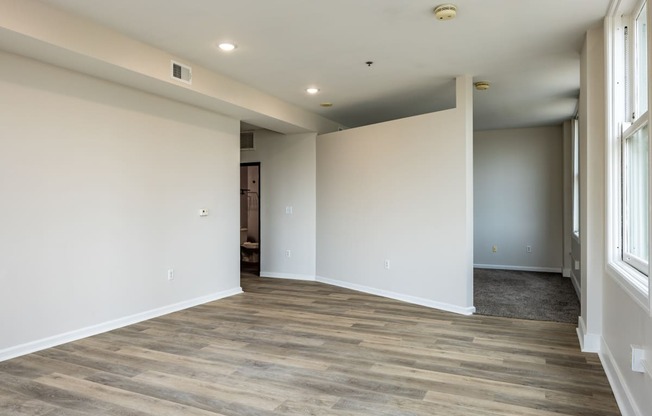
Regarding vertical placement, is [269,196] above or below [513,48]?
below

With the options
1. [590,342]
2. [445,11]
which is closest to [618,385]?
[590,342]

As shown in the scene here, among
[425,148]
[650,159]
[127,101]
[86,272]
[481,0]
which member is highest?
[481,0]

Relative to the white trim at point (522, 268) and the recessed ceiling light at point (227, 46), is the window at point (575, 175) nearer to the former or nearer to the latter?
the white trim at point (522, 268)

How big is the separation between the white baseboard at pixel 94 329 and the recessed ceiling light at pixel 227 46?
2.73 m

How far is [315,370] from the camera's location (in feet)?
10.4

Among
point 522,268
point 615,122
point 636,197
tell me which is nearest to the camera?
point 636,197

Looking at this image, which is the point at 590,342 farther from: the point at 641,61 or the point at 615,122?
the point at 641,61

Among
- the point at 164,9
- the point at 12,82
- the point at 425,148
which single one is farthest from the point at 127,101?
the point at 425,148

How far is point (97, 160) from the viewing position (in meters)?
4.08

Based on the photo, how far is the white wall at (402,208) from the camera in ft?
16.1

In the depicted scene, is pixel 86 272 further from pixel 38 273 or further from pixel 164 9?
pixel 164 9

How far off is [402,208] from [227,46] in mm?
2842

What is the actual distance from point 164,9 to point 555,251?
740cm

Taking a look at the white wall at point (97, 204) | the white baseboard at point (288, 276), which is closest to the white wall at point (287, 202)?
the white baseboard at point (288, 276)
